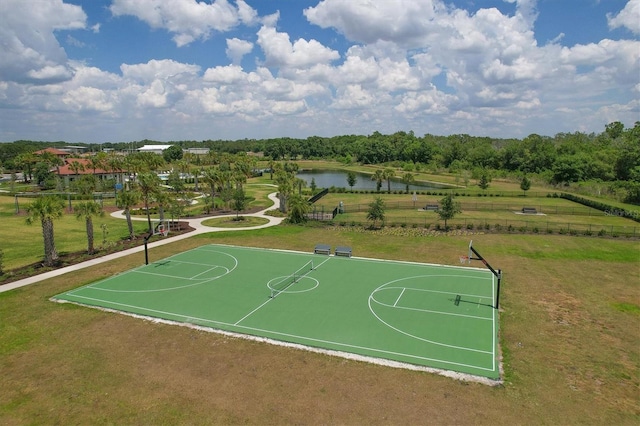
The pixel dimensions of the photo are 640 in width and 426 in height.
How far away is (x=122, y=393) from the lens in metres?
15.7

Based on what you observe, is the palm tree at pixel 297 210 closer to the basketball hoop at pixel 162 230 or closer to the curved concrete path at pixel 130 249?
the curved concrete path at pixel 130 249

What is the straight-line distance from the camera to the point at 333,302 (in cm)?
2422


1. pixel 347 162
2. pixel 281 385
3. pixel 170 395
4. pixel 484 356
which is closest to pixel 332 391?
pixel 281 385

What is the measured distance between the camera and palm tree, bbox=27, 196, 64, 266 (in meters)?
30.1

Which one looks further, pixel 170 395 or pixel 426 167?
pixel 426 167

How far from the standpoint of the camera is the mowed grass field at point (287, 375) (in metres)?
14.4

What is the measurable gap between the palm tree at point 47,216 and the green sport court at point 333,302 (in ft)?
21.2

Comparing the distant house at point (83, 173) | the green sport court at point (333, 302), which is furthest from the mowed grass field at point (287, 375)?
the distant house at point (83, 173)

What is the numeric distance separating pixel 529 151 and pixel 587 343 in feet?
343

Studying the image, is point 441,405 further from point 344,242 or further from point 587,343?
point 344,242

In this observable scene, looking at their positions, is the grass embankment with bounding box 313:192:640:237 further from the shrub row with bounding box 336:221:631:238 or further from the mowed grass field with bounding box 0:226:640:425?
the mowed grass field with bounding box 0:226:640:425

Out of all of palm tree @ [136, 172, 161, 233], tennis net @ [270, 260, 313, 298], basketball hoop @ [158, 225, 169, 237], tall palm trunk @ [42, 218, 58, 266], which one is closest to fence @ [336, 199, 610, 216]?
basketball hoop @ [158, 225, 169, 237]

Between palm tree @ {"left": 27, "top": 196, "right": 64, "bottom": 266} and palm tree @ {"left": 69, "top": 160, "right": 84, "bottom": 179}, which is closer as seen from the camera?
palm tree @ {"left": 27, "top": 196, "right": 64, "bottom": 266}

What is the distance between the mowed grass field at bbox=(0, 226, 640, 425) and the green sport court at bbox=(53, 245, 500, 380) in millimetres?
1036
